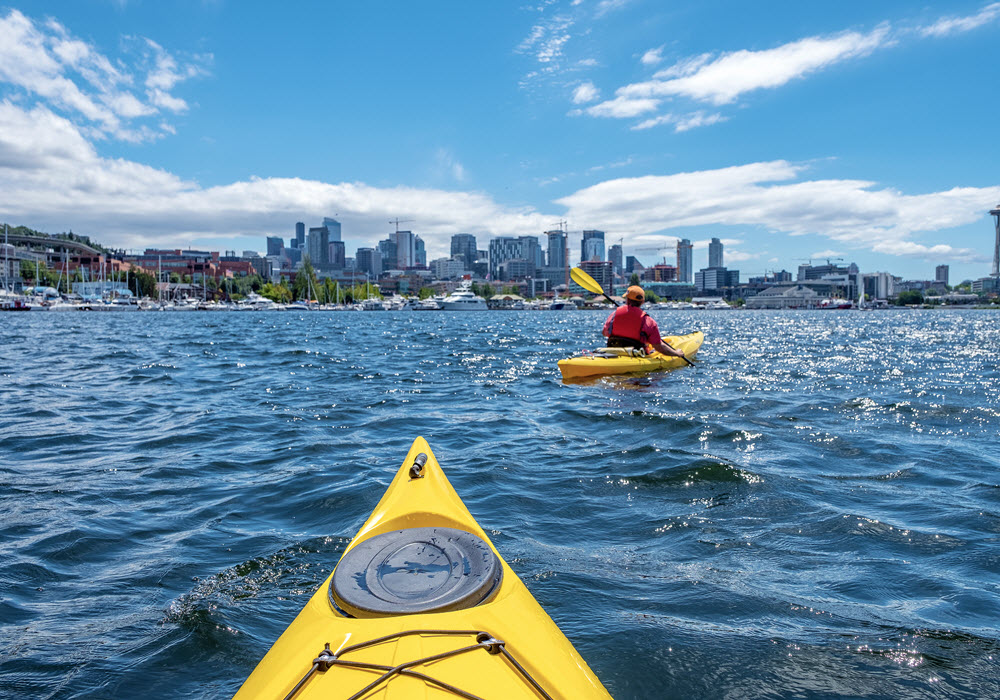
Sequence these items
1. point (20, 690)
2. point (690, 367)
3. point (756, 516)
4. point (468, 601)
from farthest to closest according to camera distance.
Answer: point (690, 367)
point (756, 516)
point (20, 690)
point (468, 601)

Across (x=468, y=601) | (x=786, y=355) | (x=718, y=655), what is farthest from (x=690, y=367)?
(x=468, y=601)

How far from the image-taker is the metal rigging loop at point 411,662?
71.1 inches

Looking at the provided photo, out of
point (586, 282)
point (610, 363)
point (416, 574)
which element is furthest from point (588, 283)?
point (416, 574)

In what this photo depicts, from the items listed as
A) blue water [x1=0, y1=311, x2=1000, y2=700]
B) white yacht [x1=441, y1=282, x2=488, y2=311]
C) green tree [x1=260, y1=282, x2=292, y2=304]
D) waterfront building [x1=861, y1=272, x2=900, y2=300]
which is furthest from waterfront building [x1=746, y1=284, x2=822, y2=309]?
blue water [x1=0, y1=311, x2=1000, y2=700]

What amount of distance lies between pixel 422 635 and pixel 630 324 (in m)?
10.5

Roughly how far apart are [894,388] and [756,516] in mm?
8344

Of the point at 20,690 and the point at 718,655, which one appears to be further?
the point at 718,655

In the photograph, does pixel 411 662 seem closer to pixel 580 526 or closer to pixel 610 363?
pixel 580 526

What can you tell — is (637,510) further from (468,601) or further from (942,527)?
(468,601)

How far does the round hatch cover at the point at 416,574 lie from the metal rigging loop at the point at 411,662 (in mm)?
175

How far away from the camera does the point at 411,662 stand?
73.9 inches

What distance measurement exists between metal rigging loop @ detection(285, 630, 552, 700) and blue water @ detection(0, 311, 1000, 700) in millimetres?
978

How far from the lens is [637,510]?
4.88 metres

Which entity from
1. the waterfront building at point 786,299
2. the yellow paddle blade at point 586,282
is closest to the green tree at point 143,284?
the yellow paddle blade at point 586,282
